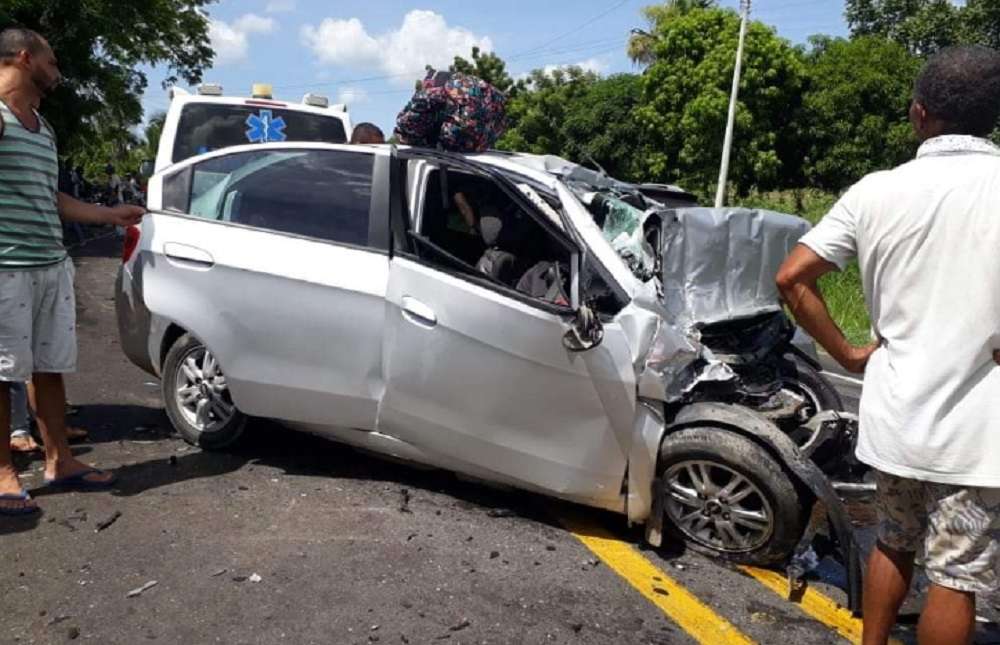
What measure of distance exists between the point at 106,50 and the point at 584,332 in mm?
22553

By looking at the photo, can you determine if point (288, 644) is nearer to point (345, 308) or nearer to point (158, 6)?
point (345, 308)

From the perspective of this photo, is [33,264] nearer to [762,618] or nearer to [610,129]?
[762,618]

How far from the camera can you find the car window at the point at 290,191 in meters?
4.07

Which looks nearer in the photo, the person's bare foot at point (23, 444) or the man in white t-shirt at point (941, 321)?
the man in white t-shirt at point (941, 321)

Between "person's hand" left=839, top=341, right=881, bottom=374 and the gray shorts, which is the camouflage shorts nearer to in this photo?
"person's hand" left=839, top=341, right=881, bottom=374

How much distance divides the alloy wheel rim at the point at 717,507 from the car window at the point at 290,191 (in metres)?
1.79

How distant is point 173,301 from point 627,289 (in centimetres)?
227

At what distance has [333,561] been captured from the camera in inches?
133

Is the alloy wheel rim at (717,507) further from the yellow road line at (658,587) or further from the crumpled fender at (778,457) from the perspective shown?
the yellow road line at (658,587)

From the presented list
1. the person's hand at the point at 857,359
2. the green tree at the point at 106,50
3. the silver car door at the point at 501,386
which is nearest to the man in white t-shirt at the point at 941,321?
the person's hand at the point at 857,359

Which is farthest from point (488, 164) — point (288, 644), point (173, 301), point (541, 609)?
point (288, 644)

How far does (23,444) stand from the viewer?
4453 millimetres

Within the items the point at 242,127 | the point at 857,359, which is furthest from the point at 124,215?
the point at 242,127

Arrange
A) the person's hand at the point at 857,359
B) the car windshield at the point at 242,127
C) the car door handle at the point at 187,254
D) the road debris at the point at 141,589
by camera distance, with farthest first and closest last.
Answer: the car windshield at the point at 242,127, the car door handle at the point at 187,254, the road debris at the point at 141,589, the person's hand at the point at 857,359
